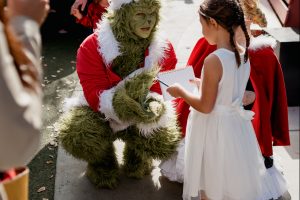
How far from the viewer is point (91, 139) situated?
342cm

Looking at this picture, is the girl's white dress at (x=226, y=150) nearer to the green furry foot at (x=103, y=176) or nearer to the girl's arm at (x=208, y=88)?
the girl's arm at (x=208, y=88)

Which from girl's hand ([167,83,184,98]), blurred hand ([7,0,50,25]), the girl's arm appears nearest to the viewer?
blurred hand ([7,0,50,25])

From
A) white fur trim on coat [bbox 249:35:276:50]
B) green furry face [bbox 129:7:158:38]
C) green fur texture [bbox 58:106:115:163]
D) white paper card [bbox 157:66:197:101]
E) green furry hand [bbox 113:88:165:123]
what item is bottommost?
green fur texture [bbox 58:106:115:163]

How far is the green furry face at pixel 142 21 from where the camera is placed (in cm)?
338

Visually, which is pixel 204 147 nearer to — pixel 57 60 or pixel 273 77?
pixel 273 77

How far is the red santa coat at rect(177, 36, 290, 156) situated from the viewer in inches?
134

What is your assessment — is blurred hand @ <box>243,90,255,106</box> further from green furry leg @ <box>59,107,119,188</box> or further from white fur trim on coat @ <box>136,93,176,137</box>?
green furry leg @ <box>59,107,119,188</box>

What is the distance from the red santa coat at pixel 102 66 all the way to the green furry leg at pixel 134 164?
37 cm

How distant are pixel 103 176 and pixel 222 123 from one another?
1175mm

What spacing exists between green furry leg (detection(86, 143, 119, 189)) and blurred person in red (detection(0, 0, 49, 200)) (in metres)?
2.05

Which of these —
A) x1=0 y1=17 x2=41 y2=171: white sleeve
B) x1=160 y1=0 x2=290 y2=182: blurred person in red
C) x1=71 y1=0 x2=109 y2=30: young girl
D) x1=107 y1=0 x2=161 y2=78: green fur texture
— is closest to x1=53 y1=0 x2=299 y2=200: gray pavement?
x1=160 y1=0 x2=290 y2=182: blurred person in red

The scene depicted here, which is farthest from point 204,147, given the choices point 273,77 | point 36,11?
point 36,11

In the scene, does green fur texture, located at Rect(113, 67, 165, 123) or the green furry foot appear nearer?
green fur texture, located at Rect(113, 67, 165, 123)

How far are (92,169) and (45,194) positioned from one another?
41 cm
